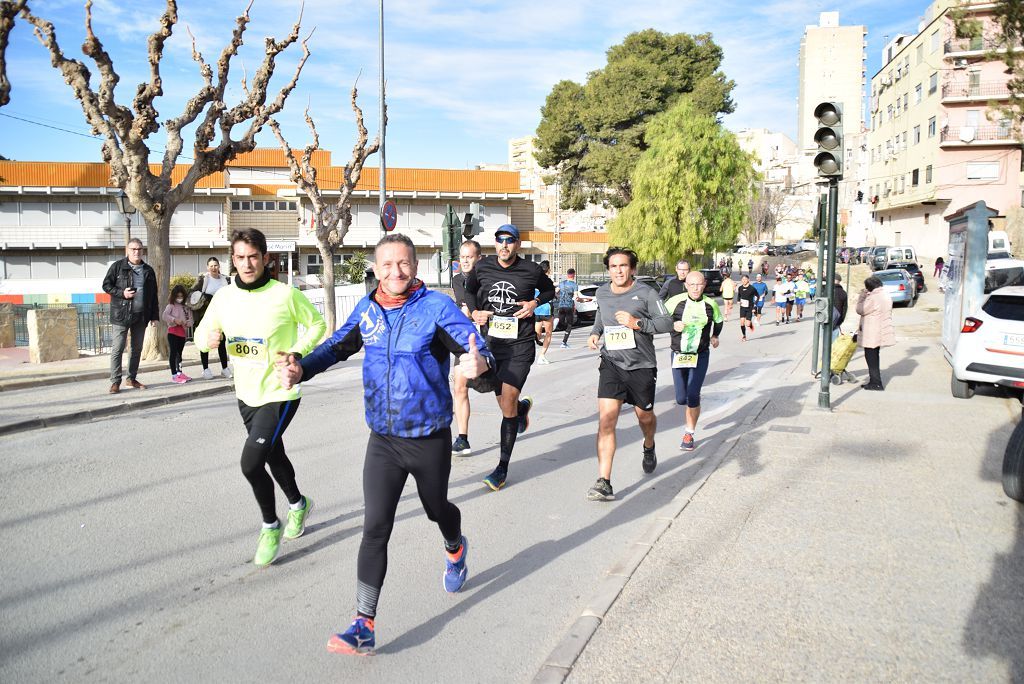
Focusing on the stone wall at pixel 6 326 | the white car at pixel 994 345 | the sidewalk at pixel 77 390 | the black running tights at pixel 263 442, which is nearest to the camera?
the black running tights at pixel 263 442

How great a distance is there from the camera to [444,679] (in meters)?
3.30

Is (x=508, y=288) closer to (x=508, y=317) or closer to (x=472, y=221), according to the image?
(x=508, y=317)

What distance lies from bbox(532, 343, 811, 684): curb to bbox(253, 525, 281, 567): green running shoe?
1.88m

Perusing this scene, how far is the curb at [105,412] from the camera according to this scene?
8461mm

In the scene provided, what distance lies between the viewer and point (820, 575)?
4387 millimetres

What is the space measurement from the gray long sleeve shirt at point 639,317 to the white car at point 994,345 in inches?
254

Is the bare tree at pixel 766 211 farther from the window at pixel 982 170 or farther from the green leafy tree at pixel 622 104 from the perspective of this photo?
the green leafy tree at pixel 622 104

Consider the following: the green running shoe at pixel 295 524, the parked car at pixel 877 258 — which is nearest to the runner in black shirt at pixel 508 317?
the green running shoe at pixel 295 524

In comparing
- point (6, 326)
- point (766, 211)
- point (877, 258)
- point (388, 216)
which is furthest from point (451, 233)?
point (766, 211)

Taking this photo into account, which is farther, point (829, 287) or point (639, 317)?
point (829, 287)

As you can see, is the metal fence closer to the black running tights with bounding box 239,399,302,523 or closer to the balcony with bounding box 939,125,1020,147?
the black running tights with bounding box 239,399,302,523

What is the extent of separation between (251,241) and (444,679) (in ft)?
8.58

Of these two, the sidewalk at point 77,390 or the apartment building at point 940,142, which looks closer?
the sidewalk at point 77,390

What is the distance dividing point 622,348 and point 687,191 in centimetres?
3594
